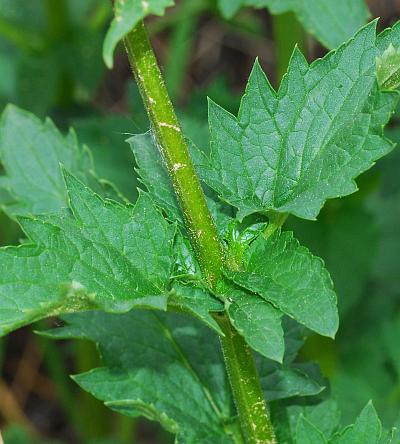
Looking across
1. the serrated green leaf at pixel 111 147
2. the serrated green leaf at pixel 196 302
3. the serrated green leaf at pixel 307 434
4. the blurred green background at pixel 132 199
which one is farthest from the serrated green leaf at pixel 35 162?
the serrated green leaf at pixel 307 434

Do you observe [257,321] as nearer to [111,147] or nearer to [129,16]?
[129,16]

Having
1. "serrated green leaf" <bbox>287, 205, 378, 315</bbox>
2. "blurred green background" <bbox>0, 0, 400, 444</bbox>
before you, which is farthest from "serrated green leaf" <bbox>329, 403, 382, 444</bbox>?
"serrated green leaf" <bbox>287, 205, 378, 315</bbox>

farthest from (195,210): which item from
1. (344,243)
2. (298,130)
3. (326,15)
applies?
(344,243)

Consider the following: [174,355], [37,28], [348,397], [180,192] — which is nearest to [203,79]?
[37,28]

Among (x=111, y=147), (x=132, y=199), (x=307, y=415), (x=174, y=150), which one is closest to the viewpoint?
(x=174, y=150)

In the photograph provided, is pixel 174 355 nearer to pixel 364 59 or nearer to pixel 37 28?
pixel 364 59

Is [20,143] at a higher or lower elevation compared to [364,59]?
higher
